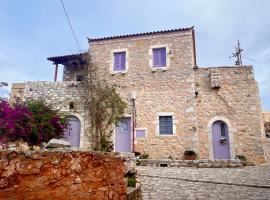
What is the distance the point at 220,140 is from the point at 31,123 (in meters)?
8.94

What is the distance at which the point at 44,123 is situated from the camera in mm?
11977

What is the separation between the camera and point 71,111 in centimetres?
1377

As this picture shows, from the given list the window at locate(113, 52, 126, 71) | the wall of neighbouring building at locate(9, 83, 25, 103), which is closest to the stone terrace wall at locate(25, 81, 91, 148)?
the wall of neighbouring building at locate(9, 83, 25, 103)

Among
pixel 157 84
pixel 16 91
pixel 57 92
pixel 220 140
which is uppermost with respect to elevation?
pixel 16 91

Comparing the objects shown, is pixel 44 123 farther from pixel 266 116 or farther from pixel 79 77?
pixel 266 116

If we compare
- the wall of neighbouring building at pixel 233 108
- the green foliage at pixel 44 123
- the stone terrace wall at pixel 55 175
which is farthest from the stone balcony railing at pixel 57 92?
the stone terrace wall at pixel 55 175

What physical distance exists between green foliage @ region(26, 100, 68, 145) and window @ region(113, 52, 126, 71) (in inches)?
159

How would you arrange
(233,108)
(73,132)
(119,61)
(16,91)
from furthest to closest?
(16,91)
(119,61)
(73,132)
(233,108)

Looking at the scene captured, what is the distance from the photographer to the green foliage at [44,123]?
11609 mm

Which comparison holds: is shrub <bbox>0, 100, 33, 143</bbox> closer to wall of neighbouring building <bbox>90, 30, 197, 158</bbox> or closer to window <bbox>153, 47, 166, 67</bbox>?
wall of neighbouring building <bbox>90, 30, 197, 158</bbox>

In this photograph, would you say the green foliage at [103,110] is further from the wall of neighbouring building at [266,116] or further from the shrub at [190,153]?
the wall of neighbouring building at [266,116]

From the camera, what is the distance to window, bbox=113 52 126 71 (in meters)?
14.2

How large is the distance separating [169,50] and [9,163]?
1256cm

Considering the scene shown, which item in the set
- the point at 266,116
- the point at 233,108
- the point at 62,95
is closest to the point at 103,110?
the point at 62,95
